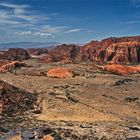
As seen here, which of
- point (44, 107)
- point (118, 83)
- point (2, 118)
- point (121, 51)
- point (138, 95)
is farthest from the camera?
point (121, 51)

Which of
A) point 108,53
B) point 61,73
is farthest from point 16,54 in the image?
point 61,73

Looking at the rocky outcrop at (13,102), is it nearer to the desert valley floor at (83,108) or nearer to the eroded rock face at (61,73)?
the desert valley floor at (83,108)

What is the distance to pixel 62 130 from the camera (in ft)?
72.9

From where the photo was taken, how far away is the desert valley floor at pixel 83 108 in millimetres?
22234

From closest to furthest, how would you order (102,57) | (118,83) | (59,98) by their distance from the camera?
(59,98)
(118,83)
(102,57)

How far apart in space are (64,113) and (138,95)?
13.2 metres

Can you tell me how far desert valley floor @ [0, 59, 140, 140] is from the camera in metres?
22.2

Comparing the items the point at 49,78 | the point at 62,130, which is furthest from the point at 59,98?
the point at 49,78

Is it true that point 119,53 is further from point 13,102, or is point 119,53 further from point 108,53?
point 13,102

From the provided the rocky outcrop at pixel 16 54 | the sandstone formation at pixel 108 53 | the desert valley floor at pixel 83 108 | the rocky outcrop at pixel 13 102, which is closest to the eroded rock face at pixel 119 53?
the sandstone formation at pixel 108 53

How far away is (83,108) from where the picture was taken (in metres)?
31.2

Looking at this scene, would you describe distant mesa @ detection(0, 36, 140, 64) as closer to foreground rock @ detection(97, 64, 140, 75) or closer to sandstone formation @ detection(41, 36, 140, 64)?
sandstone formation @ detection(41, 36, 140, 64)

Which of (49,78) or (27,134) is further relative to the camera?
(49,78)

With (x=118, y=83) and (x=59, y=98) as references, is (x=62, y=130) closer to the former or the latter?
(x=59, y=98)
